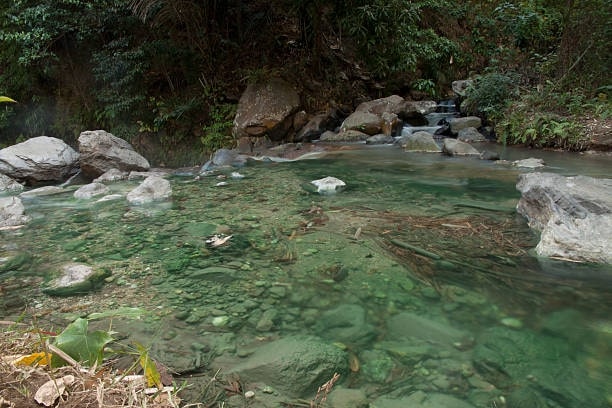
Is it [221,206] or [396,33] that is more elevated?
[396,33]

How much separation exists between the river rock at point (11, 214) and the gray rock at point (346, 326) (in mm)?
3318

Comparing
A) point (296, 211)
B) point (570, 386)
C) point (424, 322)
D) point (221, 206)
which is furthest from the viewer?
point (221, 206)

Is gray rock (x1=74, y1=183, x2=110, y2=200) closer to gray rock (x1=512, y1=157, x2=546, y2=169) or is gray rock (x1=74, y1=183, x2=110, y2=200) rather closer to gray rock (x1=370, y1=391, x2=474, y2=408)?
gray rock (x1=370, y1=391, x2=474, y2=408)

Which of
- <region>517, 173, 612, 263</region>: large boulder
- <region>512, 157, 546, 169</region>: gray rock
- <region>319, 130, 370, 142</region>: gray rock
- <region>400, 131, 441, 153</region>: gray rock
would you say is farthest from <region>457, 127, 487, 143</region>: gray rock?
<region>517, 173, 612, 263</region>: large boulder

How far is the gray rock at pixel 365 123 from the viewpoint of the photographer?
29.0 ft

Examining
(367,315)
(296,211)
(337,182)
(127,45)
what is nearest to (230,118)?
(127,45)

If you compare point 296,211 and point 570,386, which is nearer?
point 570,386

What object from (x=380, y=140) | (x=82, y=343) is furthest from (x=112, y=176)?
(x=82, y=343)

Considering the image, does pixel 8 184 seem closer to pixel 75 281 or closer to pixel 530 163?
pixel 75 281

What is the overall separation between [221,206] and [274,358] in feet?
8.73

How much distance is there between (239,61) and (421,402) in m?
10.8

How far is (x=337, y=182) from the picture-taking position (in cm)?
466

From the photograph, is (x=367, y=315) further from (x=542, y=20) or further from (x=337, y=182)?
(x=542, y=20)

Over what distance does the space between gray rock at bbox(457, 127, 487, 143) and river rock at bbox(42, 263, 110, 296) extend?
25.2ft
